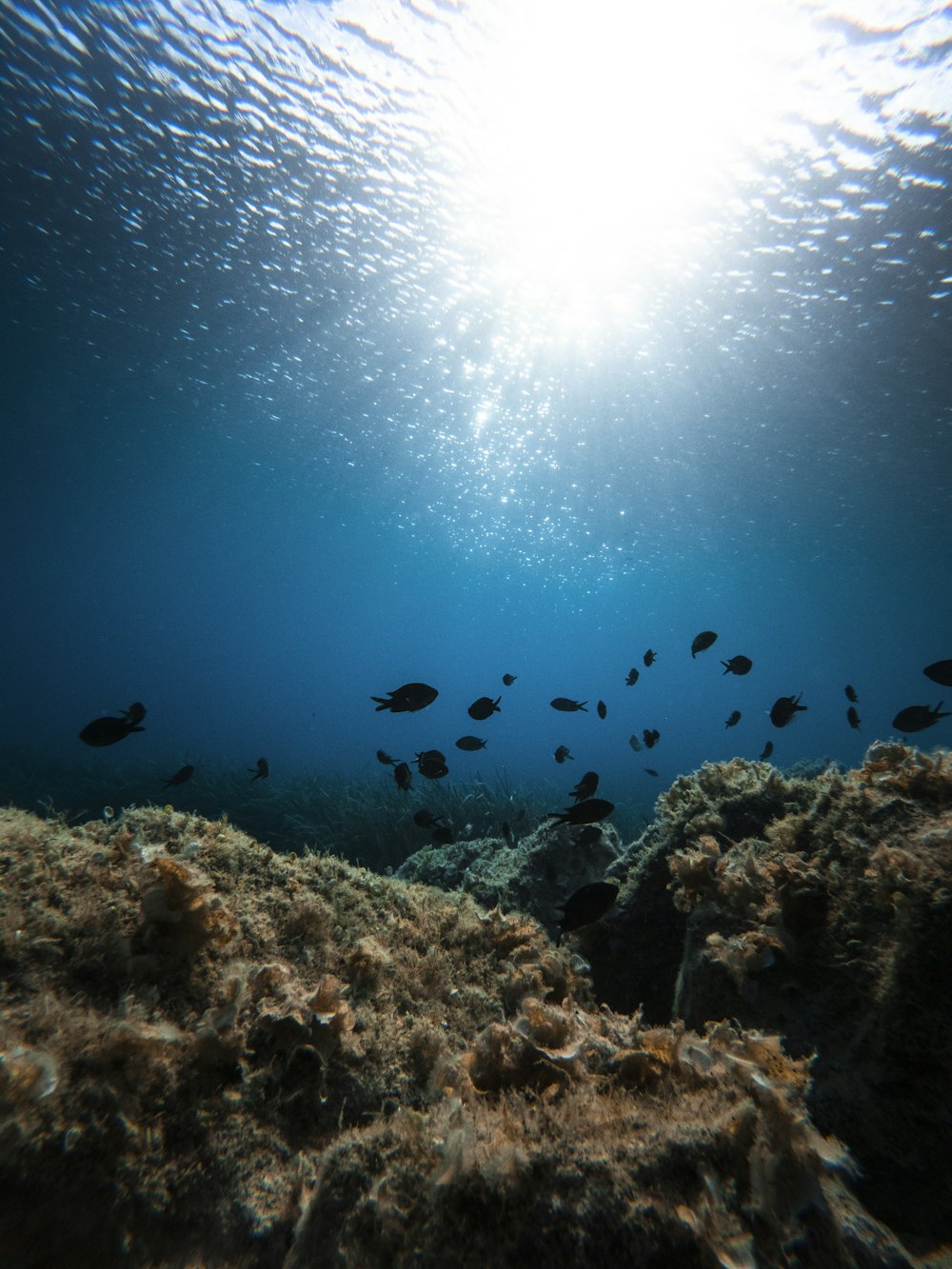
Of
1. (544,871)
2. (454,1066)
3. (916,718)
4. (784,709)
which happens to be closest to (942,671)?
(916,718)

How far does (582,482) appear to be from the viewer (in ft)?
84.8

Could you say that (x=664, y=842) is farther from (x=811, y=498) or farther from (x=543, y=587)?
(x=543, y=587)

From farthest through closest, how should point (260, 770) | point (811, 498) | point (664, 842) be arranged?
1. point (811, 498)
2. point (260, 770)
3. point (664, 842)

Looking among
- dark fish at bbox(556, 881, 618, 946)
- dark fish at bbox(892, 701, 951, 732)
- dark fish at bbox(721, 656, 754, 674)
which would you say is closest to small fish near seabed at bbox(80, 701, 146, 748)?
dark fish at bbox(556, 881, 618, 946)

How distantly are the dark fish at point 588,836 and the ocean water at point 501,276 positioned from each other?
8273 mm

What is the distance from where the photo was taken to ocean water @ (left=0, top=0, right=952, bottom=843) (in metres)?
9.17

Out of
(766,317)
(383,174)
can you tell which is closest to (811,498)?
(766,317)

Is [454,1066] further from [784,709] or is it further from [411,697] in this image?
[784,709]

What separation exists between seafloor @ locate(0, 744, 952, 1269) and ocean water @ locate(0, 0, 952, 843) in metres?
11.1

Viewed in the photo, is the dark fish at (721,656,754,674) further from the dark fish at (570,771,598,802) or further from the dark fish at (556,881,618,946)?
the dark fish at (556,881,618,946)

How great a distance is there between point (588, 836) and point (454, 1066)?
167 inches

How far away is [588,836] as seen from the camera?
6.18m

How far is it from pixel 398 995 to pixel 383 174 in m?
15.0

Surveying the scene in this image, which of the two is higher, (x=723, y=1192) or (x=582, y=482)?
(x=582, y=482)
